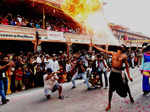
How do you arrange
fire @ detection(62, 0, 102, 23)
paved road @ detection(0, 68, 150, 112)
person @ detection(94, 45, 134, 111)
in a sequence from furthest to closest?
fire @ detection(62, 0, 102, 23)
person @ detection(94, 45, 134, 111)
paved road @ detection(0, 68, 150, 112)

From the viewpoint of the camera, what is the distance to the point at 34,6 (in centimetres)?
1533

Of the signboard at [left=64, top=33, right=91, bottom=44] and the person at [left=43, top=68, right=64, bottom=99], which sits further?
the signboard at [left=64, top=33, right=91, bottom=44]

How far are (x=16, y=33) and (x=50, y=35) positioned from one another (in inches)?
123

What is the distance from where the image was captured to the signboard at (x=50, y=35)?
1375 centimetres

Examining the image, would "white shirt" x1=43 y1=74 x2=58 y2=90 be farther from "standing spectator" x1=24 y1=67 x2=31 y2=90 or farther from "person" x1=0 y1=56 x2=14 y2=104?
"standing spectator" x1=24 y1=67 x2=31 y2=90

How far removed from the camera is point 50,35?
1428cm

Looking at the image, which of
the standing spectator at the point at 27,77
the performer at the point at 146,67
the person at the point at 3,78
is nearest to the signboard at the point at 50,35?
the standing spectator at the point at 27,77

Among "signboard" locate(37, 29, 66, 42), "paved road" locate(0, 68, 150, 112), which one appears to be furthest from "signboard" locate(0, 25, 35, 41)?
"paved road" locate(0, 68, 150, 112)

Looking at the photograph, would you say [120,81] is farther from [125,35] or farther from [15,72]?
[125,35]

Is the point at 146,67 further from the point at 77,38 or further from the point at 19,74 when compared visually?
the point at 77,38

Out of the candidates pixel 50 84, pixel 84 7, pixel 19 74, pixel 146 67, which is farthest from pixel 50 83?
pixel 84 7

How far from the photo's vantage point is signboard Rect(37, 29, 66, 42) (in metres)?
13.8

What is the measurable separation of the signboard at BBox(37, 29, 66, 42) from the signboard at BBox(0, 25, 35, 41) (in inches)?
29.3

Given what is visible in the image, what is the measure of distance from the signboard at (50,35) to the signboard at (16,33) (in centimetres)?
74
